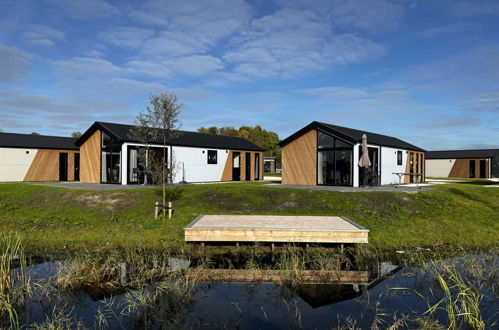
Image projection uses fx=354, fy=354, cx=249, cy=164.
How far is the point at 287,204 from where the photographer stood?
44.6 ft

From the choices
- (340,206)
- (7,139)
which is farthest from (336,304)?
(7,139)

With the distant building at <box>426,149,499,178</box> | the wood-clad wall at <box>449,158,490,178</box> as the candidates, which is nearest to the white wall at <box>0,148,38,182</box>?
the distant building at <box>426,149,499,178</box>

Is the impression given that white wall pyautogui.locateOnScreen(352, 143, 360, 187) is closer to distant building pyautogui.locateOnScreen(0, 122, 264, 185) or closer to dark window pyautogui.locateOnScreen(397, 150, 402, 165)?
dark window pyautogui.locateOnScreen(397, 150, 402, 165)

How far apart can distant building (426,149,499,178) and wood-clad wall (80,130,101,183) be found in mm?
37971

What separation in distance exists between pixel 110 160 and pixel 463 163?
3772 centimetres

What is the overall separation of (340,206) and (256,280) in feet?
Result: 23.7

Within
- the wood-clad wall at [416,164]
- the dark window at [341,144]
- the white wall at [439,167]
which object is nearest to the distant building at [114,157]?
the dark window at [341,144]

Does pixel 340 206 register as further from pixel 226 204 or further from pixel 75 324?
pixel 75 324

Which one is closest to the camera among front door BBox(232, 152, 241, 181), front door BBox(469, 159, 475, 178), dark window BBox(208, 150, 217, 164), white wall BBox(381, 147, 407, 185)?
white wall BBox(381, 147, 407, 185)

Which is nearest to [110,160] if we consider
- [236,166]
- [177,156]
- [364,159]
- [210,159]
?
[177,156]

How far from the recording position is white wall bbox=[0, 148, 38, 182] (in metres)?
24.1

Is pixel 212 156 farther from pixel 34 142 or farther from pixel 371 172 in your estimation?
pixel 34 142

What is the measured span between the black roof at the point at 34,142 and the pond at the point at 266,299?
20772 millimetres

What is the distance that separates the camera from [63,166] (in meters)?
27.0
